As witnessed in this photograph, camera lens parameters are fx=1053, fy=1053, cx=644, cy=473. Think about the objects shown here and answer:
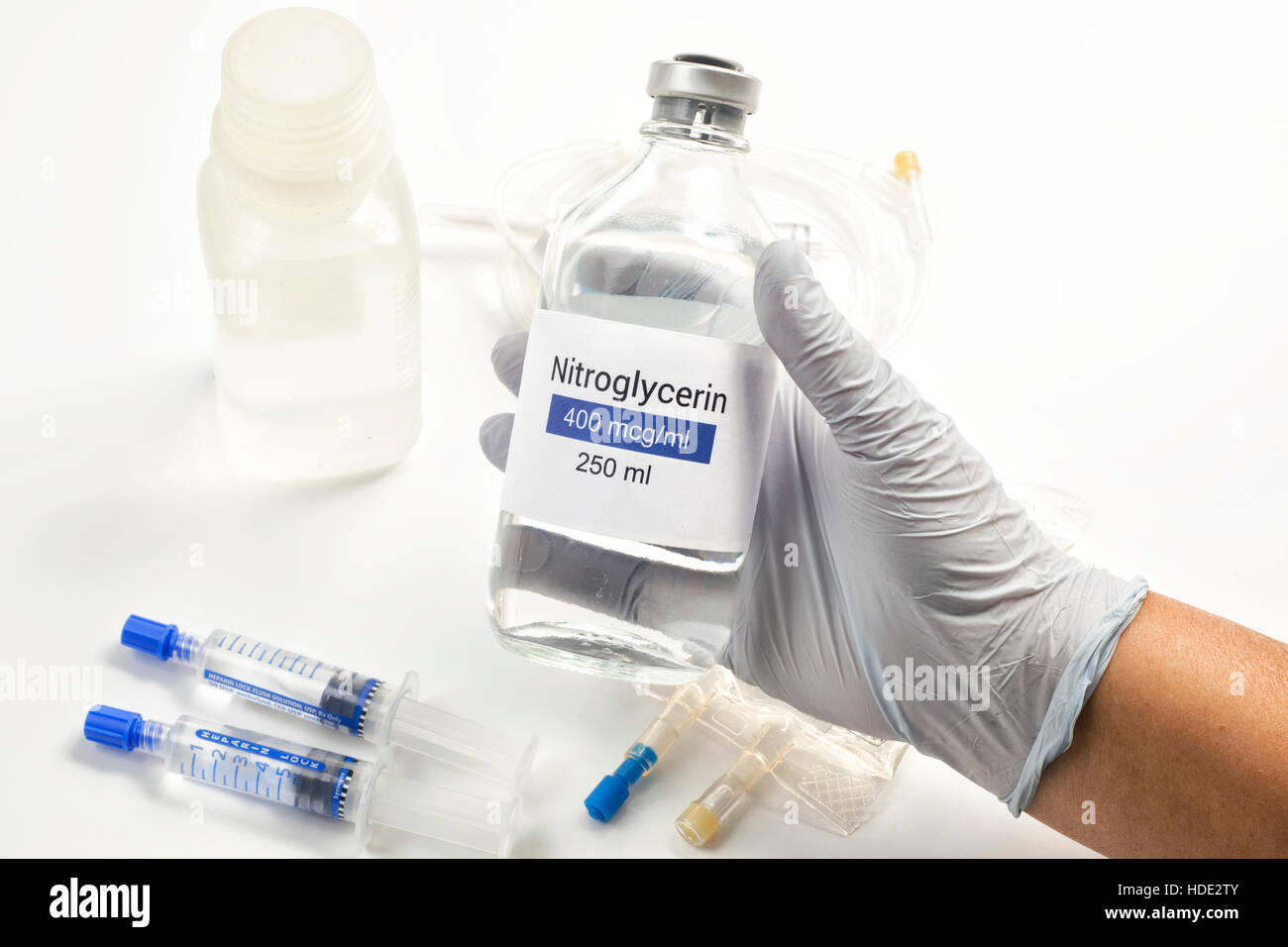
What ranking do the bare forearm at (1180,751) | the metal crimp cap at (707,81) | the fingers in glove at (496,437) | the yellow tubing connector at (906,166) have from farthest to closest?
the yellow tubing connector at (906,166) < the fingers in glove at (496,437) < the bare forearm at (1180,751) < the metal crimp cap at (707,81)

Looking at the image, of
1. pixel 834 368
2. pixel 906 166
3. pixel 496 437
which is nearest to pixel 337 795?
pixel 496 437

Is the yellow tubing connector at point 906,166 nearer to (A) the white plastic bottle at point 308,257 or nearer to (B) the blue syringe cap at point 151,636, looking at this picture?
(A) the white plastic bottle at point 308,257

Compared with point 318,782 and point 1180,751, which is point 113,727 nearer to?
point 318,782

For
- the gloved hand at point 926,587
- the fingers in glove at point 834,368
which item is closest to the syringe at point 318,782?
the gloved hand at point 926,587

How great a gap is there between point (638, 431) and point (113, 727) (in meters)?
0.81

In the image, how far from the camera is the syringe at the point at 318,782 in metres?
1.36

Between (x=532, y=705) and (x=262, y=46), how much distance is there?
98cm

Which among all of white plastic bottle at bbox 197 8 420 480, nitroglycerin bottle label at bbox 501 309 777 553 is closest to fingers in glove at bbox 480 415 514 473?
white plastic bottle at bbox 197 8 420 480

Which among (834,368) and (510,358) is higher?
(834,368)

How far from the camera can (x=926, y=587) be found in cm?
141

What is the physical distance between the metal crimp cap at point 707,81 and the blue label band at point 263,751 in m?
0.95

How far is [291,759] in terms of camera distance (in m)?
1.38

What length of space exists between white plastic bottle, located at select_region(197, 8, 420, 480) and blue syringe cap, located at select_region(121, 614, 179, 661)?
0.36 metres

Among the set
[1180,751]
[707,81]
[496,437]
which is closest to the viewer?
[707,81]
